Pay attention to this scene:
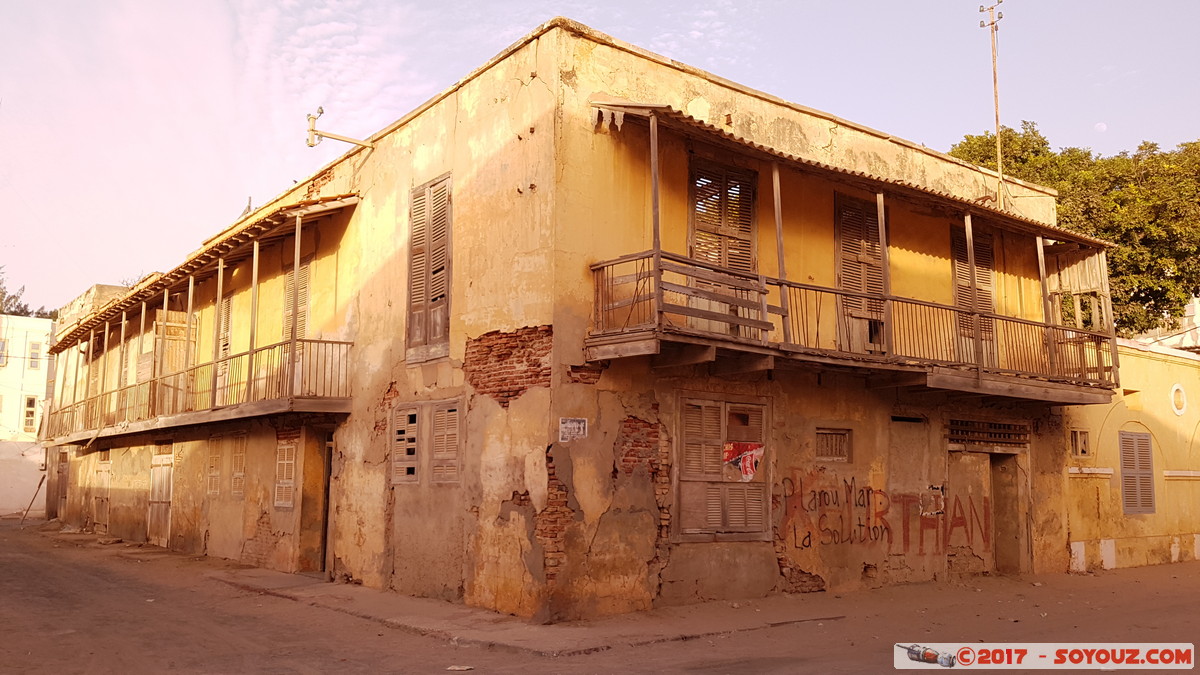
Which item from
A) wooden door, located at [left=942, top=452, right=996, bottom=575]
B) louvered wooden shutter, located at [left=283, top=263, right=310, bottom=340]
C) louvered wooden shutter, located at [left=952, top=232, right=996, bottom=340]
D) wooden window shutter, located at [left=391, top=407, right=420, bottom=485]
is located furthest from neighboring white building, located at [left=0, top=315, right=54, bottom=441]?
wooden door, located at [left=942, top=452, right=996, bottom=575]

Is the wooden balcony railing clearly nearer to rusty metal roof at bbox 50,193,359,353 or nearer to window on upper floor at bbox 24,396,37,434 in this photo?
rusty metal roof at bbox 50,193,359,353

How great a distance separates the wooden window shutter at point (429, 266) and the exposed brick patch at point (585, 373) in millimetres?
2604

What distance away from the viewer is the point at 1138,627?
11.4 meters

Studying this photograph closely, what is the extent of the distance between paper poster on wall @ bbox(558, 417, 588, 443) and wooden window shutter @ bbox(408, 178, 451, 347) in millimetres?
2842

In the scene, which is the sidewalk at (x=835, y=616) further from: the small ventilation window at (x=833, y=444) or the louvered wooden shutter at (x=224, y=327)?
the louvered wooden shutter at (x=224, y=327)

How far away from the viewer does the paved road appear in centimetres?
897

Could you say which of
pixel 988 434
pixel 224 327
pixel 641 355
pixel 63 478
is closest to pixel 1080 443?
pixel 988 434

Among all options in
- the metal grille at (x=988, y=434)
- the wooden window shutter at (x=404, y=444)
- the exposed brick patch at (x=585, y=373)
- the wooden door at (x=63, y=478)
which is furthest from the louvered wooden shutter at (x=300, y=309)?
the wooden door at (x=63, y=478)

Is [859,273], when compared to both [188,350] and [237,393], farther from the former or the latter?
[188,350]

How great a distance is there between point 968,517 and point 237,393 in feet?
45.0

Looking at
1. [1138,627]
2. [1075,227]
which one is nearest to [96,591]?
[1138,627]

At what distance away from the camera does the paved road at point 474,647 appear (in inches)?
353

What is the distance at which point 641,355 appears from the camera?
37.5ft

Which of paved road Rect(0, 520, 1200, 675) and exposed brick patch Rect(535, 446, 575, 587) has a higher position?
exposed brick patch Rect(535, 446, 575, 587)
